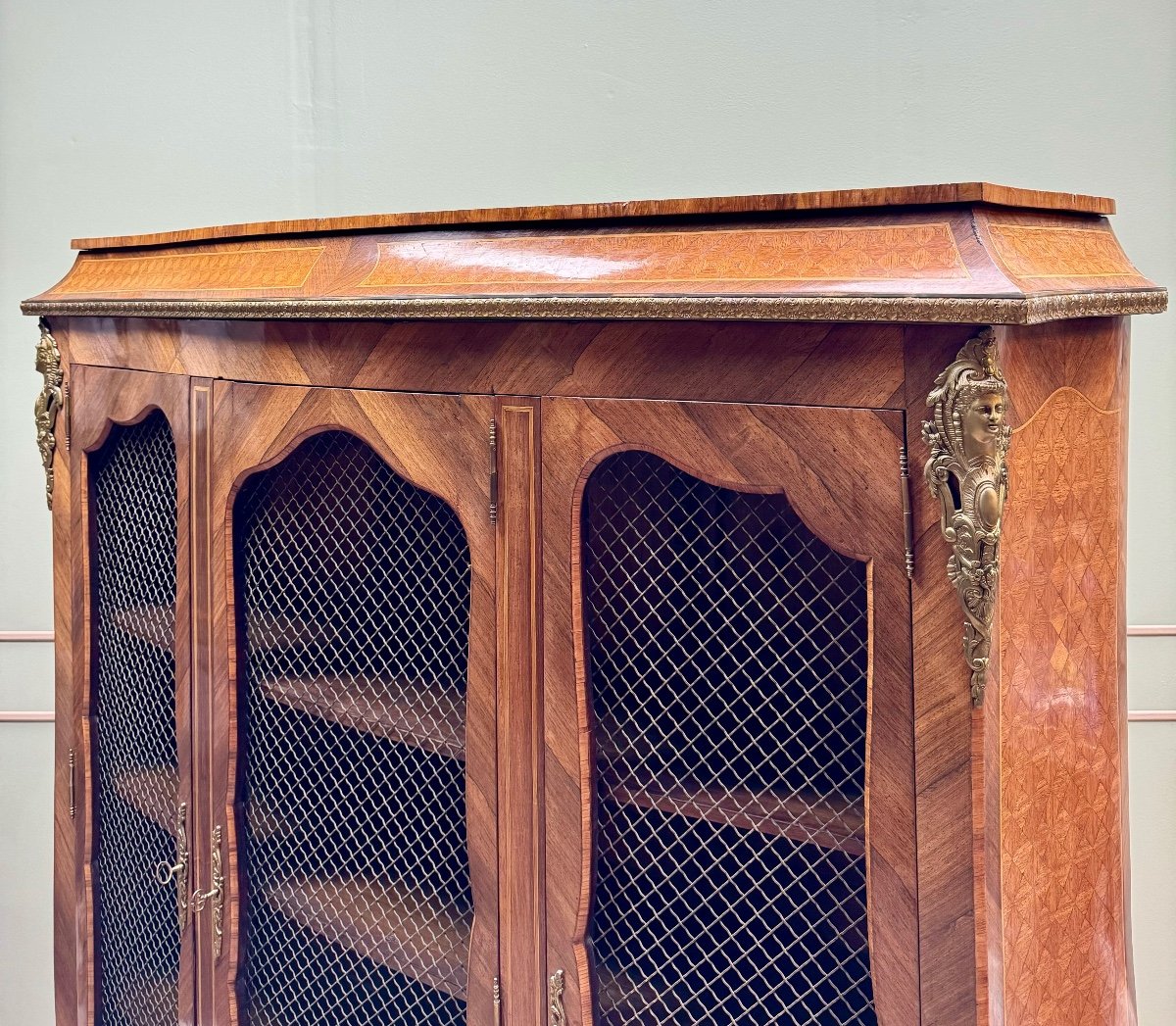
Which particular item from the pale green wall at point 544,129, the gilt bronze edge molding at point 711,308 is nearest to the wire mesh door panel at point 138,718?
the gilt bronze edge molding at point 711,308

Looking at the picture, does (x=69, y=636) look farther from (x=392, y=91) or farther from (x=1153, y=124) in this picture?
(x=1153, y=124)

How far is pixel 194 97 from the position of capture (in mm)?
1872

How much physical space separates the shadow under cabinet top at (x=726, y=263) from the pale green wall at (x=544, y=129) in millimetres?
519

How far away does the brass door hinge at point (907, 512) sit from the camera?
69 centimetres

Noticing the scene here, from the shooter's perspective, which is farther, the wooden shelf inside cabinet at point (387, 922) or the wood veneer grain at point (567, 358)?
the wooden shelf inside cabinet at point (387, 922)

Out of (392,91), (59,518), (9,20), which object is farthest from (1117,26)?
(9,20)

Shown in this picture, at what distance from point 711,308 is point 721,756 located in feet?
0.99

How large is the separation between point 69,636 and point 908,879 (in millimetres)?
995

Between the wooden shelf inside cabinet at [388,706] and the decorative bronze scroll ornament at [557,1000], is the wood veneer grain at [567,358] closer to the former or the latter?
the wooden shelf inside cabinet at [388,706]

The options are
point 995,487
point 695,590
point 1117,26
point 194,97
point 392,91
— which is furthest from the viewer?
point 194,97

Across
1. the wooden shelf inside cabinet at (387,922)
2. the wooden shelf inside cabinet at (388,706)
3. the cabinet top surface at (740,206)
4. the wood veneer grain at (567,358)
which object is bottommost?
the wooden shelf inside cabinet at (387,922)

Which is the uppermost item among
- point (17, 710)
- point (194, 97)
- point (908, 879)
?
point (194, 97)

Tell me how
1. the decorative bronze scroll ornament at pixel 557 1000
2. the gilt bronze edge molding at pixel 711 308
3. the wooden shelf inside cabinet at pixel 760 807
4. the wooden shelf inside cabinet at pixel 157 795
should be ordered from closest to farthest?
1. the gilt bronze edge molding at pixel 711 308
2. the wooden shelf inside cabinet at pixel 760 807
3. the decorative bronze scroll ornament at pixel 557 1000
4. the wooden shelf inside cabinet at pixel 157 795

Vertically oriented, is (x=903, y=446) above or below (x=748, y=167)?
below
